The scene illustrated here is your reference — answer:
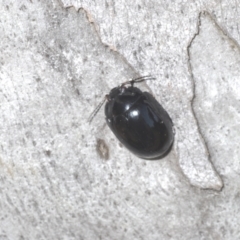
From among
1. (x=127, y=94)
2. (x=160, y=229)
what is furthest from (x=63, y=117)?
(x=160, y=229)

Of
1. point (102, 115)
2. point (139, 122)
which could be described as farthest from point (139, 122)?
point (102, 115)

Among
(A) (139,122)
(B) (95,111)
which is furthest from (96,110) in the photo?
(A) (139,122)

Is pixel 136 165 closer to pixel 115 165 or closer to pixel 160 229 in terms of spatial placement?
pixel 115 165

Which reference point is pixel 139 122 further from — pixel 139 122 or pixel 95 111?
pixel 95 111

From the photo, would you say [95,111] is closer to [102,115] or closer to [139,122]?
[102,115]
